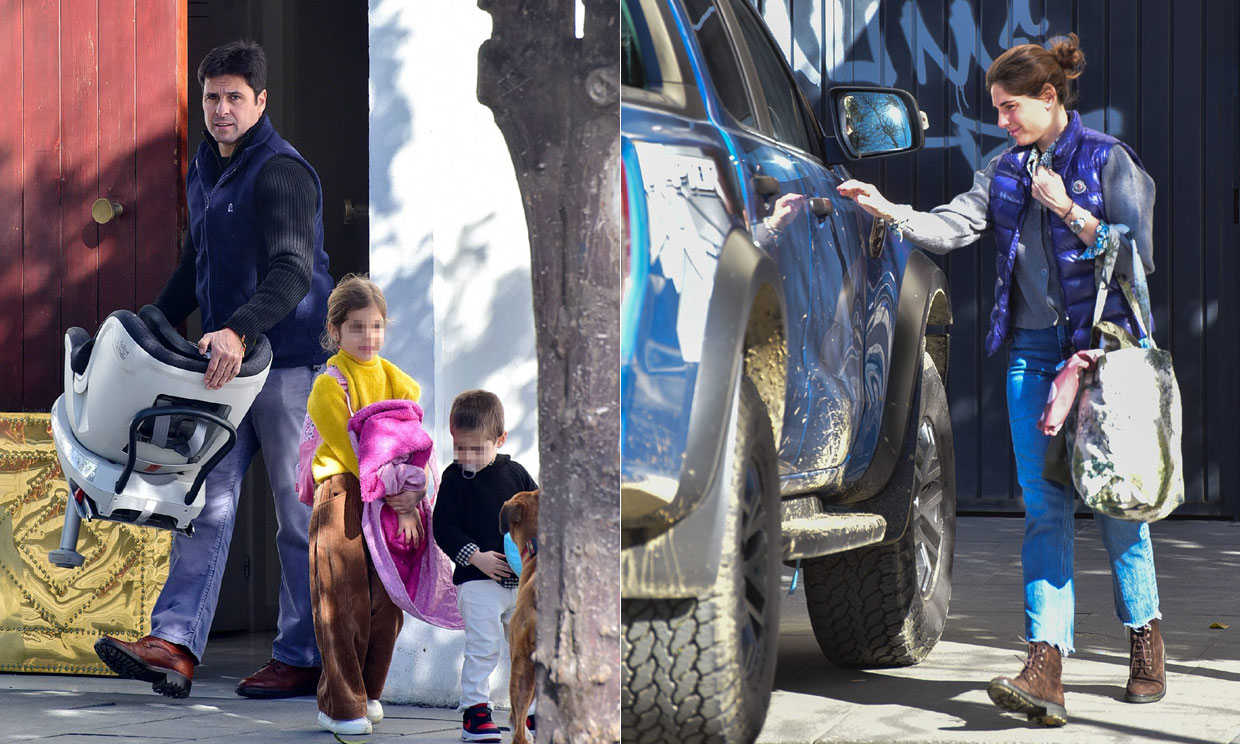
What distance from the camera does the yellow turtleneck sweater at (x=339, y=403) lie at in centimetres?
475

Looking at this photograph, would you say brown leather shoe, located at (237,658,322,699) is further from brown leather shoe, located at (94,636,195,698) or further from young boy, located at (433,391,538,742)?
young boy, located at (433,391,538,742)

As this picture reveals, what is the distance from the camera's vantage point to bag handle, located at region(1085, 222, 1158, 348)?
479cm

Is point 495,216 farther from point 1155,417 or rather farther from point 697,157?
point 1155,417

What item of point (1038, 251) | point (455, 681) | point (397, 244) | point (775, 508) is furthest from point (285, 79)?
point (775, 508)

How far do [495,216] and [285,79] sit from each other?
223 cm

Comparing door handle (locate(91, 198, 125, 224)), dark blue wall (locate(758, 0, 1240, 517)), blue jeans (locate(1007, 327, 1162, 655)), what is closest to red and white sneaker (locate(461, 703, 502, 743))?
blue jeans (locate(1007, 327, 1162, 655))

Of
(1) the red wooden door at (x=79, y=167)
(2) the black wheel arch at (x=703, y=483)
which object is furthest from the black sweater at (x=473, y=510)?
(1) the red wooden door at (x=79, y=167)

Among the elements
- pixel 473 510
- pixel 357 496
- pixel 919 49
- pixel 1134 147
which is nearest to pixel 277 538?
pixel 357 496

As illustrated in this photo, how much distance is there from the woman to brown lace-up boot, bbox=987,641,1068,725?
13 millimetres

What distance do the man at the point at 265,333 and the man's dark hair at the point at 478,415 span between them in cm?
97

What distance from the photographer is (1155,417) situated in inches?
186

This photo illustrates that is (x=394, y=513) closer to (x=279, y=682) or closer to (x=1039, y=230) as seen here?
(x=279, y=682)

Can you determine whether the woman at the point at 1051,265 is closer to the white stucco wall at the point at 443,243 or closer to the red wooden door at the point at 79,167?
the white stucco wall at the point at 443,243

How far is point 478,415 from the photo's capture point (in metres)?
4.59
